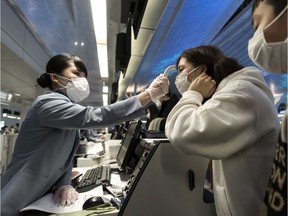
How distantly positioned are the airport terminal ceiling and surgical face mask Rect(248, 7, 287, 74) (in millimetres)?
1655

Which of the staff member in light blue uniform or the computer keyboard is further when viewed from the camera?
the computer keyboard

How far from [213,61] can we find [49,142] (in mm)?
928

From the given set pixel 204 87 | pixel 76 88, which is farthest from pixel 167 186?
pixel 76 88

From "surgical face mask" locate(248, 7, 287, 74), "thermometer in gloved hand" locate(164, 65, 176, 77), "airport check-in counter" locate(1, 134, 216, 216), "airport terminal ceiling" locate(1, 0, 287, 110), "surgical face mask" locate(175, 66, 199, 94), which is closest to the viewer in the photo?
"surgical face mask" locate(248, 7, 287, 74)

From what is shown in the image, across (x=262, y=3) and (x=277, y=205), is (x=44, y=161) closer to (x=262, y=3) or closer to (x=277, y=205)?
(x=277, y=205)

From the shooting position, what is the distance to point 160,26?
2635 millimetres

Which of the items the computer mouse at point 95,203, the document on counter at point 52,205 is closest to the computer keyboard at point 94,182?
the document on counter at point 52,205

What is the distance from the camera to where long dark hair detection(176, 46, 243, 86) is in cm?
89

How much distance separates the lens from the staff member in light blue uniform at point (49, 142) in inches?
40.8

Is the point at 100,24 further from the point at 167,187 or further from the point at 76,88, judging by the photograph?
the point at 167,187

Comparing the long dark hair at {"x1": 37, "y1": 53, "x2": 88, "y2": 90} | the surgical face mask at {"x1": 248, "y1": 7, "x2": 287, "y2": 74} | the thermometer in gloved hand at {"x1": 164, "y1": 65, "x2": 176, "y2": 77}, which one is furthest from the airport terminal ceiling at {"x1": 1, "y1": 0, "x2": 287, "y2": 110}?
the surgical face mask at {"x1": 248, "y1": 7, "x2": 287, "y2": 74}

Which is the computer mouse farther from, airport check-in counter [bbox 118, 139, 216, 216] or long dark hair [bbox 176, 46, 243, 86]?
long dark hair [bbox 176, 46, 243, 86]

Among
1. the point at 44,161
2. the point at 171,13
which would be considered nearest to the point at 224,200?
the point at 44,161

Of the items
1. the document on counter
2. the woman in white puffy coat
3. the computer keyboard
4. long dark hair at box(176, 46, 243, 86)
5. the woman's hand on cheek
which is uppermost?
long dark hair at box(176, 46, 243, 86)
